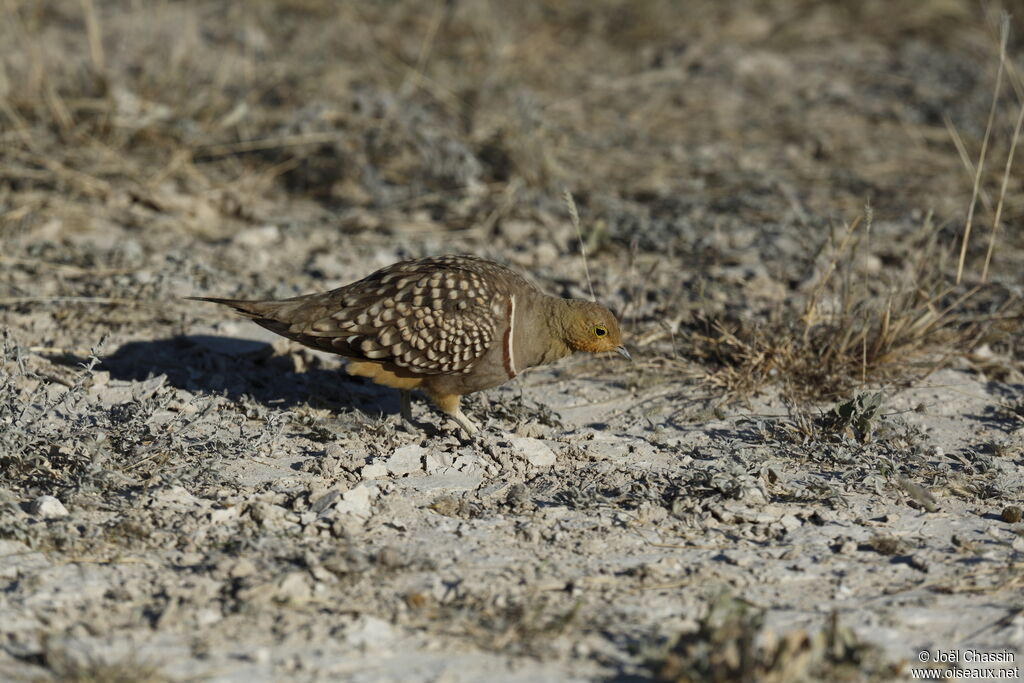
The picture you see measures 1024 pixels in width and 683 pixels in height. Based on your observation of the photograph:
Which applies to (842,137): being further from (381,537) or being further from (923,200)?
(381,537)

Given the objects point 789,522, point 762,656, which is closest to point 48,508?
point 762,656

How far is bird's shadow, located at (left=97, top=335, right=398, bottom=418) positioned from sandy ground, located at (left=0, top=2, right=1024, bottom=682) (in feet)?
0.08

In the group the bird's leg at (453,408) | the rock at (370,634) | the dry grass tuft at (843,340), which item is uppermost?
Result: the dry grass tuft at (843,340)

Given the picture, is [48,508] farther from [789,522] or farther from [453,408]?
[789,522]

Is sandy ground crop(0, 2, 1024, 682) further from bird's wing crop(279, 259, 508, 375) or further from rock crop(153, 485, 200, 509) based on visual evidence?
bird's wing crop(279, 259, 508, 375)

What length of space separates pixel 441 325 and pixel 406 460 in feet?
1.93

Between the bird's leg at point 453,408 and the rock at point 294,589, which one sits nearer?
the rock at point 294,589

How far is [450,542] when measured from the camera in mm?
4094

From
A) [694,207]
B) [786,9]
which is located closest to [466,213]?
[694,207]

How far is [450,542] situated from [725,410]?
5.71ft

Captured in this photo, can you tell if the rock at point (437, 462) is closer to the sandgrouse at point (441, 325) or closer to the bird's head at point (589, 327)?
the sandgrouse at point (441, 325)

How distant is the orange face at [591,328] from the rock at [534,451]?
0.52 m

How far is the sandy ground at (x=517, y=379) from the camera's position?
359cm

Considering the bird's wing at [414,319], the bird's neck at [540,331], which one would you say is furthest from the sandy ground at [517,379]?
the bird's wing at [414,319]
